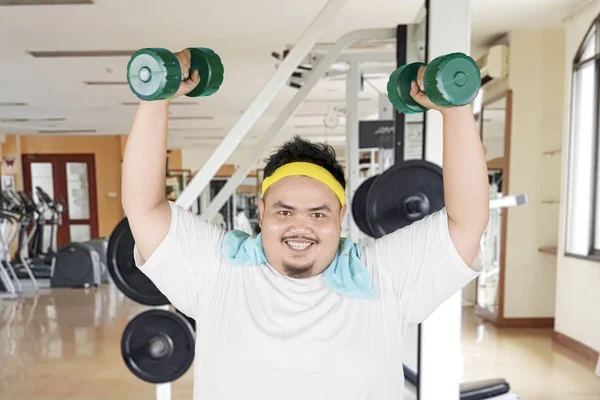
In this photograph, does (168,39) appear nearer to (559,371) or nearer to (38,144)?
(559,371)

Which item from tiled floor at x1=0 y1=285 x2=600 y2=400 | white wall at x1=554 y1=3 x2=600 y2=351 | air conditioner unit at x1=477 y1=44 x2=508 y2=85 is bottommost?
tiled floor at x1=0 y1=285 x2=600 y2=400

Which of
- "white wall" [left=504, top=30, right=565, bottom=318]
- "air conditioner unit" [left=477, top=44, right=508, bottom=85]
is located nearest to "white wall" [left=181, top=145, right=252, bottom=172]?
"air conditioner unit" [left=477, top=44, right=508, bottom=85]

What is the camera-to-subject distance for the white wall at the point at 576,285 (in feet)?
8.91

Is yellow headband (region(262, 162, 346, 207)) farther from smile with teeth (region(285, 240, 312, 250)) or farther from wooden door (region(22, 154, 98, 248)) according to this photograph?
wooden door (region(22, 154, 98, 248))

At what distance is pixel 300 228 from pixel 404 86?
0.28 meters

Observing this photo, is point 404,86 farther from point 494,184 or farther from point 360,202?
point 494,184

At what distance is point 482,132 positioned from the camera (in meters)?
3.83

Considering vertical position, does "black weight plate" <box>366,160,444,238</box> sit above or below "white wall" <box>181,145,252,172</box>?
below

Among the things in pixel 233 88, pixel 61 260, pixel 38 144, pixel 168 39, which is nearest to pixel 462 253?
pixel 168 39

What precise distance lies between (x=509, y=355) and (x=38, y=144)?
8653 millimetres

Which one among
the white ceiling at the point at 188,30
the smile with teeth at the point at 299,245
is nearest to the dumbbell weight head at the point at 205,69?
the smile with teeth at the point at 299,245

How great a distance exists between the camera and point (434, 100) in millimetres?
652

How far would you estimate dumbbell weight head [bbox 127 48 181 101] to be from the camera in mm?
630

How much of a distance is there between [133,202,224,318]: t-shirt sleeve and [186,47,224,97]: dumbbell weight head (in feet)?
0.64
